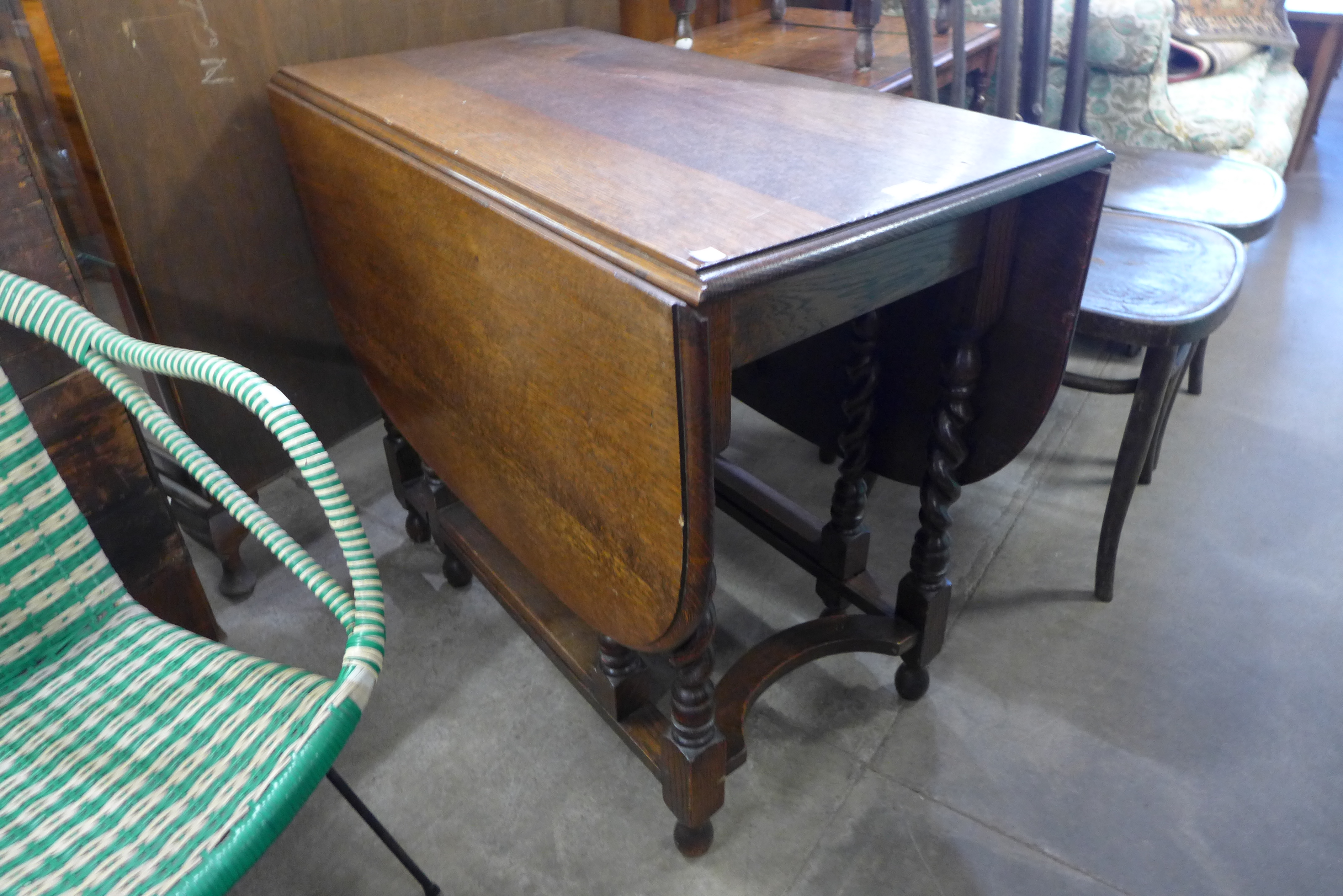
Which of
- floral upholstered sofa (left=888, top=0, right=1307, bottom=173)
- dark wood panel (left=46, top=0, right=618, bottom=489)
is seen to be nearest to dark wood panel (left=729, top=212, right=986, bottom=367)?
dark wood panel (left=46, top=0, right=618, bottom=489)

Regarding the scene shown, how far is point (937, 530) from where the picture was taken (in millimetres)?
1194

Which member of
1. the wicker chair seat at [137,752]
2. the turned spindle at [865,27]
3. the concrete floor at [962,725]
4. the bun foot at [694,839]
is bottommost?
the concrete floor at [962,725]

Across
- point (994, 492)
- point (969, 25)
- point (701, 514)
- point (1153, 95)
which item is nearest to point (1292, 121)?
point (1153, 95)

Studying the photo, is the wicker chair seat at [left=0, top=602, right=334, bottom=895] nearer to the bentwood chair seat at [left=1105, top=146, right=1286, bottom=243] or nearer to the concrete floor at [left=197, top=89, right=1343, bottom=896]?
the concrete floor at [left=197, top=89, right=1343, bottom=896]

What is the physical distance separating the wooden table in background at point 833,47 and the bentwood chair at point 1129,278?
0.61 ft

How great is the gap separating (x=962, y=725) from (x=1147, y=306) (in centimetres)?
65

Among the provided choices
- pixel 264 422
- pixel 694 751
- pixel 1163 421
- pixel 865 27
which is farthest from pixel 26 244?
pixel 1163 421

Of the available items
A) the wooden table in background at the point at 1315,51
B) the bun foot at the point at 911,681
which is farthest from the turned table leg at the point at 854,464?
the wooden table in background at the point at 1315,51

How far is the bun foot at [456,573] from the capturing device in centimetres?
154

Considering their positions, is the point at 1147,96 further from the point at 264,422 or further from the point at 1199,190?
the point at 264,422

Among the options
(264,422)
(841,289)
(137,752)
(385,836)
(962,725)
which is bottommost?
(962,725)

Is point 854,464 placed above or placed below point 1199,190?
below

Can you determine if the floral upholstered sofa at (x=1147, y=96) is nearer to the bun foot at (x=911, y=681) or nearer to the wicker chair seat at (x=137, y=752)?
the bun foot at (x=911, y=681)

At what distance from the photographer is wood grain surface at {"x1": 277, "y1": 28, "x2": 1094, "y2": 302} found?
0.75m
